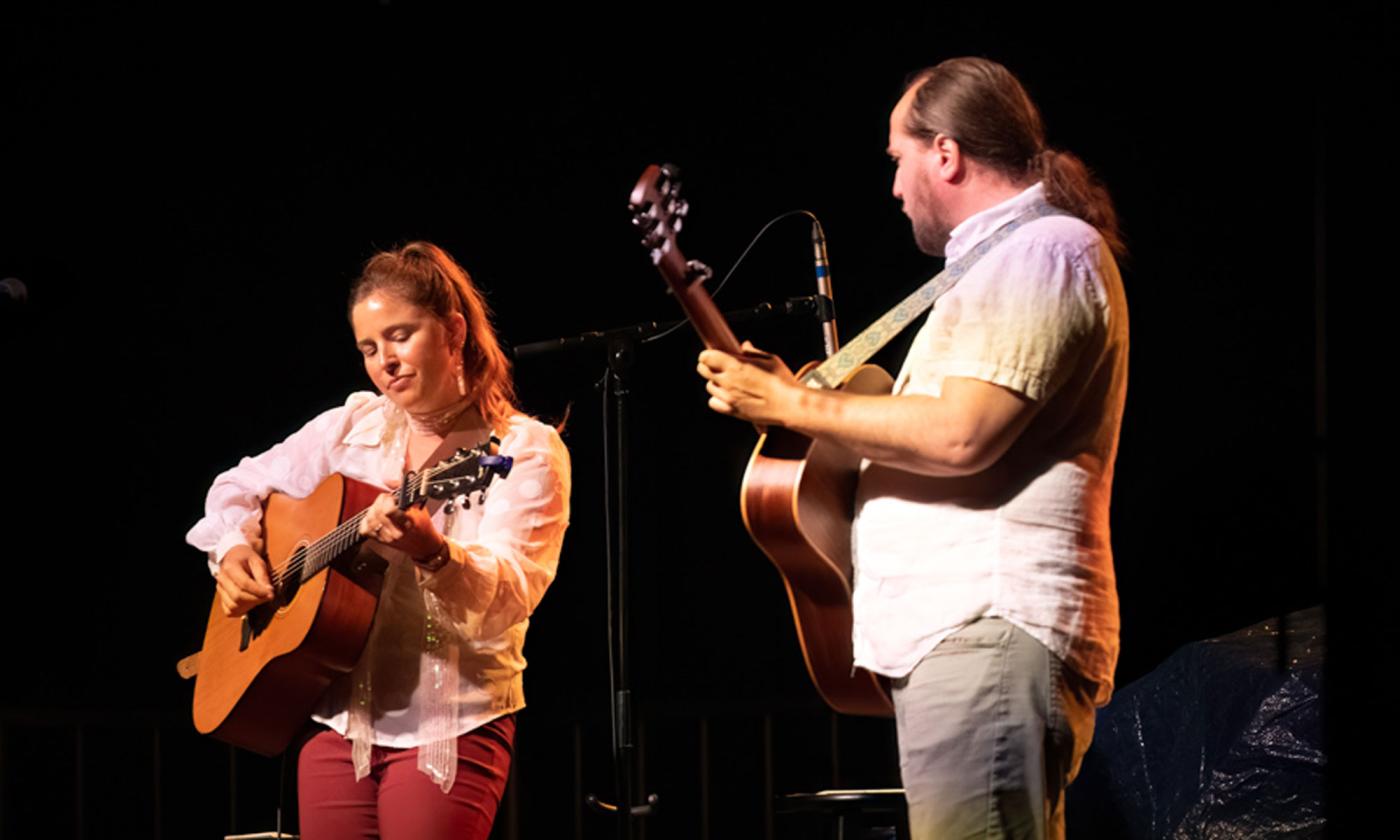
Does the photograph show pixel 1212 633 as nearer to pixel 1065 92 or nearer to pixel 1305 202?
pixel 1305 202

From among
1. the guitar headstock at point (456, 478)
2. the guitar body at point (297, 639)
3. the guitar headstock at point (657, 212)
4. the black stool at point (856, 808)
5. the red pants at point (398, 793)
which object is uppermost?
the guitar headstock at point (657, 212)

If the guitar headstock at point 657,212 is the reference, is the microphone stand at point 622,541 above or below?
below

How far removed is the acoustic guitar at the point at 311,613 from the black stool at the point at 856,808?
1167mm

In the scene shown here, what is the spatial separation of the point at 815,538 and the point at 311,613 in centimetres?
112

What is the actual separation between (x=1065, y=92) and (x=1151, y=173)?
1.13ft

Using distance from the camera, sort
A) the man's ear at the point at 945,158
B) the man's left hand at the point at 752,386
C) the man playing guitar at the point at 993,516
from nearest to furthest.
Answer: the man playing guitar at the point at 993,516 < the man's left hand at the point at 752,386 < the man's ear at the point at 945,158

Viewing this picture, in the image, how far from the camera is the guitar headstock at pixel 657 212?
2426 millimetres

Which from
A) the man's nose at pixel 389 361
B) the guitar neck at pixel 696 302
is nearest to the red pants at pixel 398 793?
the man's nose at pixel 389 361

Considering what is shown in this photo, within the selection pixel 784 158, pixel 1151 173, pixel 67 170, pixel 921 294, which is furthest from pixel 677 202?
pixel 67 170

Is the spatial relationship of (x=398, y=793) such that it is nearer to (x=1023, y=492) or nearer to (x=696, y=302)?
(x=696, y=302)

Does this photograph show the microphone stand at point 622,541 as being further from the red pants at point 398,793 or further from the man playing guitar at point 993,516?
the man playing guitar at point 993,516

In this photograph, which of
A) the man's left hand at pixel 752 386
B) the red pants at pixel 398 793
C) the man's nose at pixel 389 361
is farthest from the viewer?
the man's nose at pixel 389 361

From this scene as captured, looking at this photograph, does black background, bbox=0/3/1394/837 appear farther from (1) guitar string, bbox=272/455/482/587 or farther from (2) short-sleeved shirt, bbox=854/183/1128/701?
(2) short-sleeved shirt, bbox=854/183/1128/701

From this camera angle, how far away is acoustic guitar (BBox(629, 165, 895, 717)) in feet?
7.23
